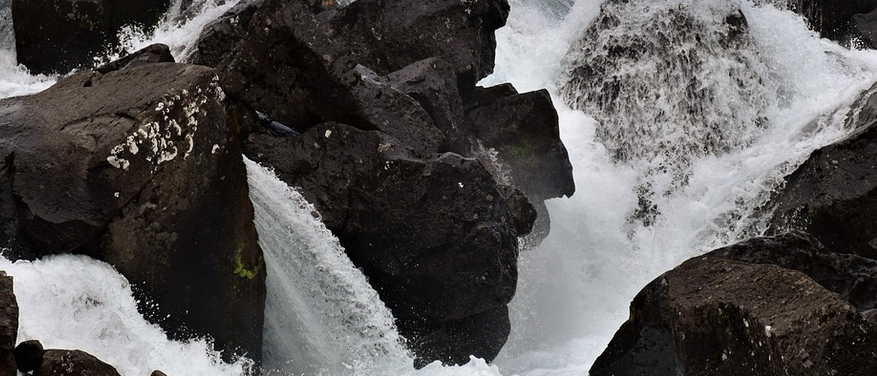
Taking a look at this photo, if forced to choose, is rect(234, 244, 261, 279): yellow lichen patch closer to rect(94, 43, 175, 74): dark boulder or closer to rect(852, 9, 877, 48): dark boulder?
rect(94, 43, 175, 74): dark boulder

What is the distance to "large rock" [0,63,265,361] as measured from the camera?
7574 millimetres

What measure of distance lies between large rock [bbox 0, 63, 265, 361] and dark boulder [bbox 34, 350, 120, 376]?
1.55m

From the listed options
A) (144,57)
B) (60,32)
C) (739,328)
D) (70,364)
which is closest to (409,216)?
(144,57)

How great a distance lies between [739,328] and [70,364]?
3757 millimetres

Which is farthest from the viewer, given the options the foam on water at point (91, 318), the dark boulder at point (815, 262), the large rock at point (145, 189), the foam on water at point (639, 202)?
the foam on water at point (639, 202)

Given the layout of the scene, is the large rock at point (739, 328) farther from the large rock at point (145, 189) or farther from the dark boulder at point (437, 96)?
the dark boulder at point (437, 96)

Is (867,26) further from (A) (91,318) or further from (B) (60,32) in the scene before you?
(A) (91,318)

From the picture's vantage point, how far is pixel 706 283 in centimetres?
717

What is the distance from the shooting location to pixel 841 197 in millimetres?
11047

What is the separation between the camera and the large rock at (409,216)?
9797mm

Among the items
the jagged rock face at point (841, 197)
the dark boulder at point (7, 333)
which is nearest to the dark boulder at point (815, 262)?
the jagged rock face at point (841, 197)

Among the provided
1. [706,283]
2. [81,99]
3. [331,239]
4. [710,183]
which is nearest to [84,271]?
[81,99]

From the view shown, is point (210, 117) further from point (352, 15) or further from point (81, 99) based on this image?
point (352, 15)

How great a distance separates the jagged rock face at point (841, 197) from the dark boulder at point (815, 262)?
276cm
